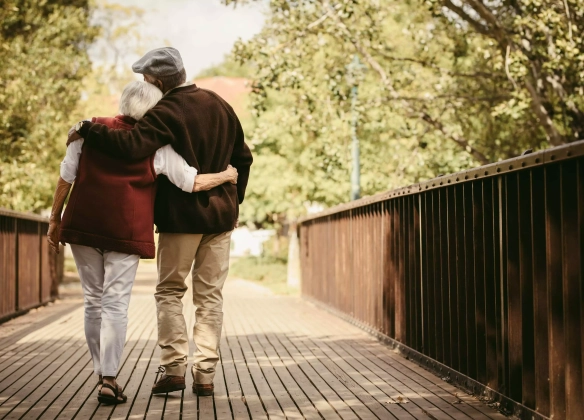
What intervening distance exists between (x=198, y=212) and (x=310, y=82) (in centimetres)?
1049

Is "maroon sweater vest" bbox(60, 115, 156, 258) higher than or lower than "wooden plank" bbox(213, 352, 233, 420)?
higher

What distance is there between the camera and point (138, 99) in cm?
545

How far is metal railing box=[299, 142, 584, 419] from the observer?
13.5 feet

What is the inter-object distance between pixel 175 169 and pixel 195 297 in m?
0.86

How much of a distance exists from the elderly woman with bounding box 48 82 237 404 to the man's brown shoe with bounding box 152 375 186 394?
0.23 meters

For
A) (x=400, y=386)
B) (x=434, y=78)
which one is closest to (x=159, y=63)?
(x=400, y=386)

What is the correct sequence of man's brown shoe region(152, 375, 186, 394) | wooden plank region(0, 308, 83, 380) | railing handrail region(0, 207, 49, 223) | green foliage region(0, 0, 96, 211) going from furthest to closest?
green foliage region(0, 0, 96, 211) < railing handrail region(0, 207, 49, 223) < wooden plank region(0, 308, 83, 380) < man's brown shoe region(152, 375, 186, 394)

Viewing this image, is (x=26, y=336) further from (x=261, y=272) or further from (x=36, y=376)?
(x=261, y=272)

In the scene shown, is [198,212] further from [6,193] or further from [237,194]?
[6,193]

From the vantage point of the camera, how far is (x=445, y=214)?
638cm

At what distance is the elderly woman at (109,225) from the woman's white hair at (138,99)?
0.05 meters

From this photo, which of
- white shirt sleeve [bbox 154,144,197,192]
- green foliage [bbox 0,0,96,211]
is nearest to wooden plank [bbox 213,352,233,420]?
white shirt sleeve [bbox 154,144,197,192]

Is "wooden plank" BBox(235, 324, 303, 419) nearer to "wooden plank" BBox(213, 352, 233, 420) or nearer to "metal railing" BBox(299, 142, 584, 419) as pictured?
"wooden plank" BBox(213, 352, 233, 420)

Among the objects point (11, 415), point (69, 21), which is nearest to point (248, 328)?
point (11, 415)
